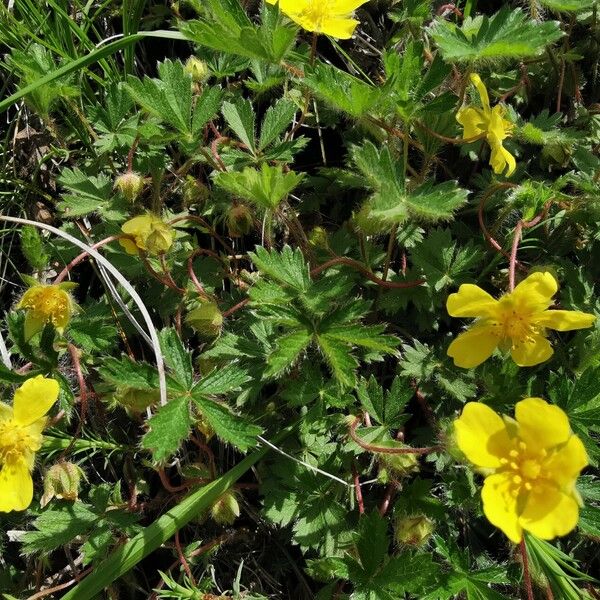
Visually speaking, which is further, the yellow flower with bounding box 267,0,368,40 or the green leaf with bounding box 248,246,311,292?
the yellow flower with bounding box 267,0,368,40

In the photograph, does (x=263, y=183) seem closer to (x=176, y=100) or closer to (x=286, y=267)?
(x=286, y=267)

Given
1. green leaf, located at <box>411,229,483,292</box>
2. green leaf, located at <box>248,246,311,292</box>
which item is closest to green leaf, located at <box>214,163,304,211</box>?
green leaf, located at <box>248,246,311,292</box>

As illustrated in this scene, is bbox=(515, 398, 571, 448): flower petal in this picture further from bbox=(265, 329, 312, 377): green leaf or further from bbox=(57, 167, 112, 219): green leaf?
bbox=(57, 167, 112, 219): green leaf

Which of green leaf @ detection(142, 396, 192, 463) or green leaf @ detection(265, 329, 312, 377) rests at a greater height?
green leaf @ detection(265, 329, 312, 377)

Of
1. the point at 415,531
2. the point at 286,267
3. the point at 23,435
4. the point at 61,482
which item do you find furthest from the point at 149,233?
the point at 415,531

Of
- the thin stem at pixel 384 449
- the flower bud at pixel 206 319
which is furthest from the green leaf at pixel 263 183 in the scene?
the thin stem at pixel 384 449
